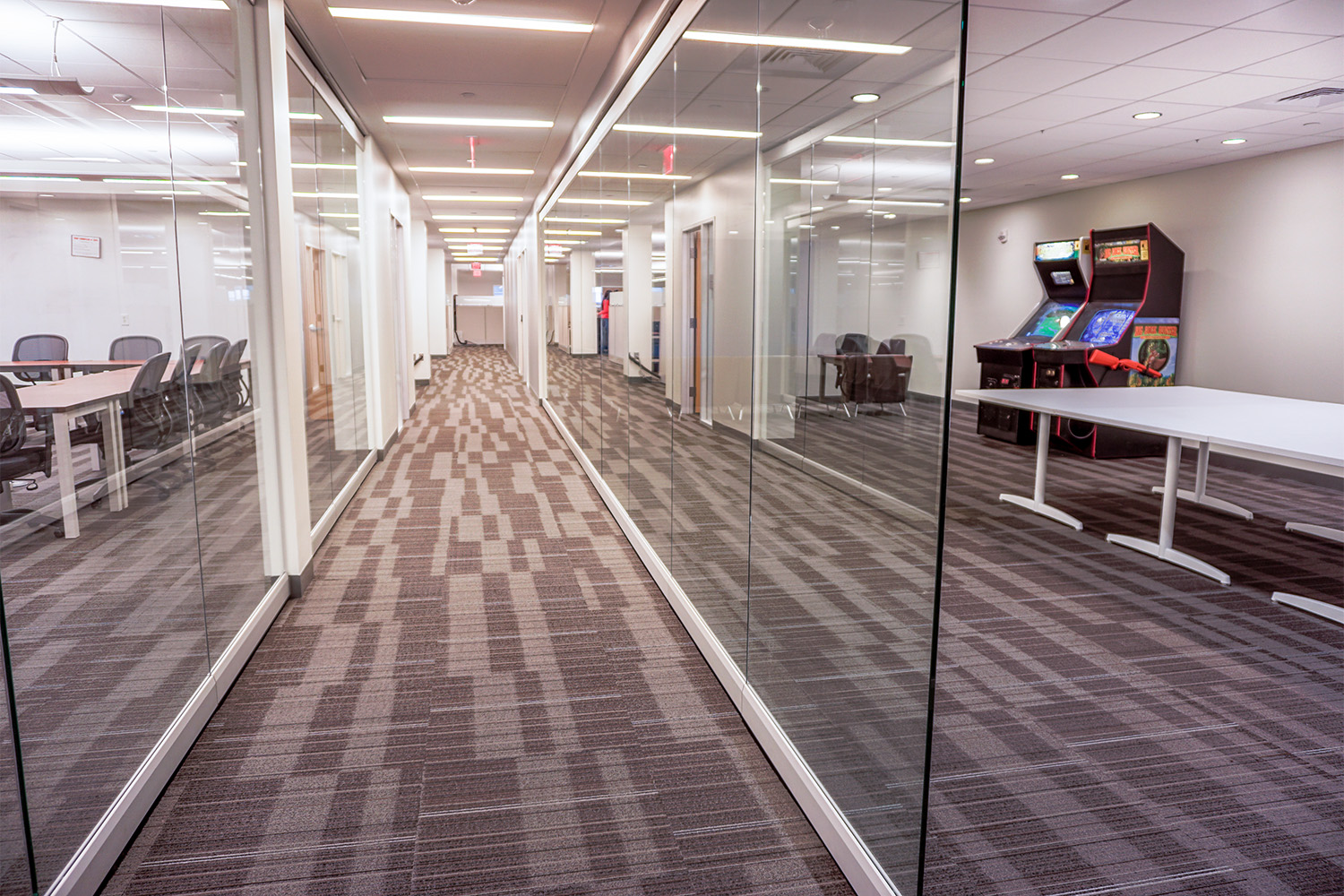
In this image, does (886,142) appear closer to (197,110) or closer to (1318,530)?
(197,110)

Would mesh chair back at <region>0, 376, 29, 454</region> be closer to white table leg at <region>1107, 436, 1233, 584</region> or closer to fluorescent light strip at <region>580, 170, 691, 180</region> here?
fluorescent light strip at <region>580, 170, 691, 180</region>

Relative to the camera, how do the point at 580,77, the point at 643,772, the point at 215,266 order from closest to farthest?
the point at 643,772 → the point at 215,266 → the point at 580,77

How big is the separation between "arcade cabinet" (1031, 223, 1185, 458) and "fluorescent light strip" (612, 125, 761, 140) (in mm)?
5401

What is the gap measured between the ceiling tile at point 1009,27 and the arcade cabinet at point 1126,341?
159 inches

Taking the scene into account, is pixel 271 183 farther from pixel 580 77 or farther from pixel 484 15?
pixel 580 77

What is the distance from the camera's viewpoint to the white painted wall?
690cm

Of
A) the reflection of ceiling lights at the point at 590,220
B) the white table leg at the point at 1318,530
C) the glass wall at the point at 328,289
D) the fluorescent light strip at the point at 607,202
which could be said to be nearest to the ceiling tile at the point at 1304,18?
the white table leg at the point at 1318,530

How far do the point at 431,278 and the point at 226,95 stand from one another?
19.4 metres

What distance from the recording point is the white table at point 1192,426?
12.4 ft

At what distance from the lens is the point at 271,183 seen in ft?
12.1

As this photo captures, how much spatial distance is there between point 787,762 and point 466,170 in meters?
8.51

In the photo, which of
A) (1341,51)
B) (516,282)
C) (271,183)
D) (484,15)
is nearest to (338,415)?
(271,183)

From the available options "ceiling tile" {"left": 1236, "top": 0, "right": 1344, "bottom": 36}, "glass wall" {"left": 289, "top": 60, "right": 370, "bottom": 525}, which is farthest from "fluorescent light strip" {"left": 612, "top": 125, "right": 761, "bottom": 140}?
"ceiling tile" {"left": 1236, "top": 0, "right": 1344, "bottom": 36}

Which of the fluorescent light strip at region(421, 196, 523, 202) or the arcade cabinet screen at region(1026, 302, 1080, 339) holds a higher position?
the fluorescent light strip at region(421, 196, 523, 202)
